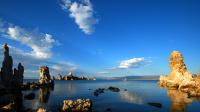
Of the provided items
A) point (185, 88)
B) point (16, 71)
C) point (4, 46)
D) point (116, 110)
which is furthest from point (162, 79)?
point (116, 110)

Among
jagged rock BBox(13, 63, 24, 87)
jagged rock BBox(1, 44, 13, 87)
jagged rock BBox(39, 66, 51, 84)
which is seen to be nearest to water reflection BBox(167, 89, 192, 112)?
jagged rock BBox(1, 44, 13, 87)

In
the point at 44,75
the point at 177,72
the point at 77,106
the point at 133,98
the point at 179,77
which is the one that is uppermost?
the point at 44,75

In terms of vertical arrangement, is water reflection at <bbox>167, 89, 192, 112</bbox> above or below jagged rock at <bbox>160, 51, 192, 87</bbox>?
below

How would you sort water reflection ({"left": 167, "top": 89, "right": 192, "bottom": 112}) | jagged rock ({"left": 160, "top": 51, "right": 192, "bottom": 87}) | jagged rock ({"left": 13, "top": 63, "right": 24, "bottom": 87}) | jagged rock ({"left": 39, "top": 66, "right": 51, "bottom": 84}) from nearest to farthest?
water reflection ({"left": 167, "top": 89, "right": 192, "bottom": 112}), jagged rock ({"left": 160, "top": 51, "right": 192, "bottom": 87}), jagged rock ({"left": 13, "top": 63, "right": 24, "bottom": 87}), jagged rock ({"left": 39, "top": 66, "right": 51, "bottom": 84})

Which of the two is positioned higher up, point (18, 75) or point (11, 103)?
point (18, 75)

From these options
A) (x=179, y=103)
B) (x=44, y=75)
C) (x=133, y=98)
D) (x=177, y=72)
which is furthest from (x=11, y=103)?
(x=44, y=75)

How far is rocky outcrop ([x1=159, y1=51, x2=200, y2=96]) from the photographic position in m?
113

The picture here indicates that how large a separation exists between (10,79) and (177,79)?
8491 centimetres

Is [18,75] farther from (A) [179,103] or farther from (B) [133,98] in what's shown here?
(A) [179,103]

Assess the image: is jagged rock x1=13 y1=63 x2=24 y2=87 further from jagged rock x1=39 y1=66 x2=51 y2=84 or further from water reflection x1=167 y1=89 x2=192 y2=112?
water reflection x1=167 y1=89 x2=192 y2=112

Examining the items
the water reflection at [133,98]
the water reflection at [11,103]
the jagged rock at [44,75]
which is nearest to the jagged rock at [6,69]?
the water reflection at [11,103]

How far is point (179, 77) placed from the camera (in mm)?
129375

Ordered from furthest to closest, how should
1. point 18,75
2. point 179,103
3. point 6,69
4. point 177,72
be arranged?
point 177,72
point 18,75
point 6,69
point 179,103

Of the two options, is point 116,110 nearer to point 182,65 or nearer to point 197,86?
point 197,86
